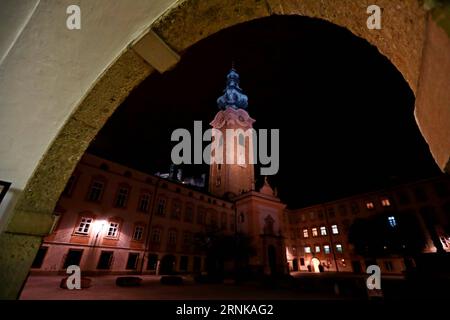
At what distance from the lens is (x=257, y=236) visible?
27328 millimetres

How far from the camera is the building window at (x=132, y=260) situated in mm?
20913

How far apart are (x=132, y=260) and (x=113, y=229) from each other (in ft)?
12.4

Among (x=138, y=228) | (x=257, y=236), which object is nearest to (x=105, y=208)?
(x=138, y=228)

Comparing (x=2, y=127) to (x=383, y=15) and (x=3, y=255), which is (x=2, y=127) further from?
(x=383, y=15)

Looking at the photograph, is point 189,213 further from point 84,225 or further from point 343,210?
point 343,210

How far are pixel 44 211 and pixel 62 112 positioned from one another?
1104 millimetres

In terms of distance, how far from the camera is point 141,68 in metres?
2.47

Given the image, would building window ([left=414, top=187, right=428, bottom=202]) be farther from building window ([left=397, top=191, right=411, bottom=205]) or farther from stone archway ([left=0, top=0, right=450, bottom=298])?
stone archway ([left=0, top=0, right=450, bottom=298])

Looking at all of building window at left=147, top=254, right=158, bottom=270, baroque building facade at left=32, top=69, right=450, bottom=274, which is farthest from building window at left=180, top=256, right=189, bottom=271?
building window at left=147, top=254, right=158, bottom=270

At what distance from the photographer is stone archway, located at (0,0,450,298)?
1532mm

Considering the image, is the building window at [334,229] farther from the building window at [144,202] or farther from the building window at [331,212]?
the building window at [144,202]

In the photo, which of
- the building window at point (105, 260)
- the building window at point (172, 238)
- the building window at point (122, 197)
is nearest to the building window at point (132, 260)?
the building window at point (105, 260)

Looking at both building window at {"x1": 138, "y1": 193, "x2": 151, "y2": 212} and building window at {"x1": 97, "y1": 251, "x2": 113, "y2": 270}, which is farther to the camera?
building window at {"x1": 138, "y1": 193, "x2": 151, "y2": 212}

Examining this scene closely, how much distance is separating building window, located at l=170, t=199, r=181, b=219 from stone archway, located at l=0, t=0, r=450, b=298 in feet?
82.8
